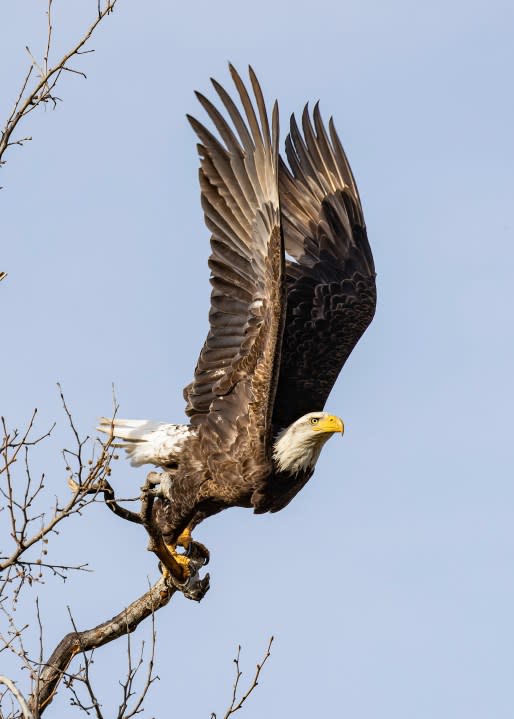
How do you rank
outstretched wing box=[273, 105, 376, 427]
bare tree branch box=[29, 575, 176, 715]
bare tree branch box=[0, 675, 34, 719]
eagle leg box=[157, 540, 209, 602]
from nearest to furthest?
bare tree branch box=[0, 675, 34, 719] → bare tree branch box=[29, 575, 176, 715] → eagle leg box=[157, 540, 209, 602] → outstretched wing box=[273, 105, 376, 427]

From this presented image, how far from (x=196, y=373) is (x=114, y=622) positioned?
1.97 m

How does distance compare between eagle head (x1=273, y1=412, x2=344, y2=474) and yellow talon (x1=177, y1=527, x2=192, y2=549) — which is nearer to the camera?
eagle head (x1=273, y1=412, x2=344, y2=474)

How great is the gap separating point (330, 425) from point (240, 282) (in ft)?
3.66

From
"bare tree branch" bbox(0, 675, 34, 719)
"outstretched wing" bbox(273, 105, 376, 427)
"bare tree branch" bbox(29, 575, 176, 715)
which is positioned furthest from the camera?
"outstretched wing" bbox(273, 105, 376, 427)

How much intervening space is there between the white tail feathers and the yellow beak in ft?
2.92

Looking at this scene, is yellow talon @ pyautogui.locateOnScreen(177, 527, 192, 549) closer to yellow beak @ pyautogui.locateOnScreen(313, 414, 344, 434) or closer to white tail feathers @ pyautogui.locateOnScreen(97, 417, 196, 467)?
white tail feathers @ pyautogui.locateOnScreen(97, 417, 196, 467)

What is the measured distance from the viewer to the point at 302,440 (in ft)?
27.5

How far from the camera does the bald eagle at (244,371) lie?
802 cm

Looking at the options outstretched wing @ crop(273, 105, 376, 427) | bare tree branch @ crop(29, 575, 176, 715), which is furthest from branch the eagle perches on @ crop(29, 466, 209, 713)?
outstretched wing @ crop(273, 105, 376, 427)

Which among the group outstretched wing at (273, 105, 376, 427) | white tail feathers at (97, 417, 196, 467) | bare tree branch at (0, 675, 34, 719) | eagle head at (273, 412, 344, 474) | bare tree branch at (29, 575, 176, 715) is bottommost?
bare tree branch at (0, 675, 34, 719)

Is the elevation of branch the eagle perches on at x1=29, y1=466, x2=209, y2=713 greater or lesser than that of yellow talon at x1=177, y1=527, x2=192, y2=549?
lesser

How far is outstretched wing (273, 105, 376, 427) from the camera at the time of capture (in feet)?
29.9

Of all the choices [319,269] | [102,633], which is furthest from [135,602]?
[319,269]

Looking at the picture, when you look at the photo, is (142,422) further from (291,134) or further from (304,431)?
(291,134)
